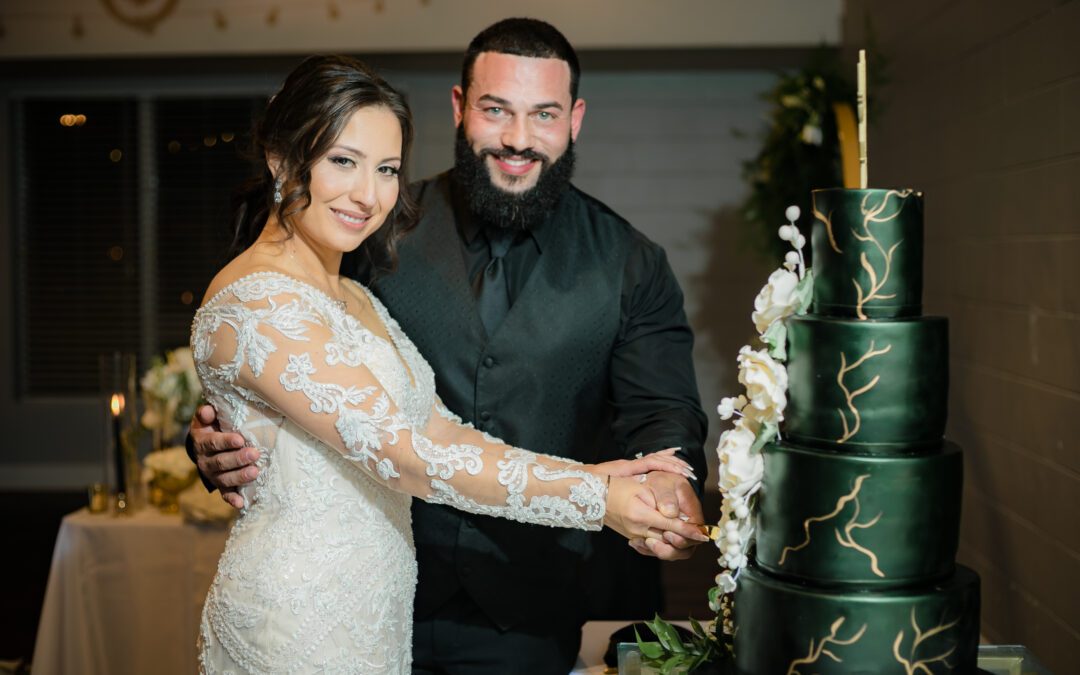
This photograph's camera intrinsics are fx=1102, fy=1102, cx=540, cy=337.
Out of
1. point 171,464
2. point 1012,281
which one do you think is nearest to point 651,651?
point 1012,281

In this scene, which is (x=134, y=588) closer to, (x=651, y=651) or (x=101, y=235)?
(x=651, y=651)

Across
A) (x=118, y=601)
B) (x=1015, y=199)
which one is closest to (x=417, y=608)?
(x=118, y=601)

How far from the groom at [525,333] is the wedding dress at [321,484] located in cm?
33

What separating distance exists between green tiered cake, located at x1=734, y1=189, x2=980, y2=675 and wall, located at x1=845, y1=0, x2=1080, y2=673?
63.1 inches

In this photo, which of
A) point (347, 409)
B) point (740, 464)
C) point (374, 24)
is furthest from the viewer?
point (374, 24)

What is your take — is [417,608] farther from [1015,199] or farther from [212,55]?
[212,55]

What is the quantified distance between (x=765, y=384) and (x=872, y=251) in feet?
0.65

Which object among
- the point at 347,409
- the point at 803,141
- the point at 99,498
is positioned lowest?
the point at 99,498

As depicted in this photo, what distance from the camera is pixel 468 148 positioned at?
244cm

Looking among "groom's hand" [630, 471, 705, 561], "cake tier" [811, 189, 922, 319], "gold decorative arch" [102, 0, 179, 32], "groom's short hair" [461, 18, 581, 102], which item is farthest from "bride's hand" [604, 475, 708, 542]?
"gold decorative arch" [102, 0, 179, 32]

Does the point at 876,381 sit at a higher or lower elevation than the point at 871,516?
higher

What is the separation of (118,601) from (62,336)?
16.1 feet

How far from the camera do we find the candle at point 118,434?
3637mm

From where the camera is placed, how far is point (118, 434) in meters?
3.67
